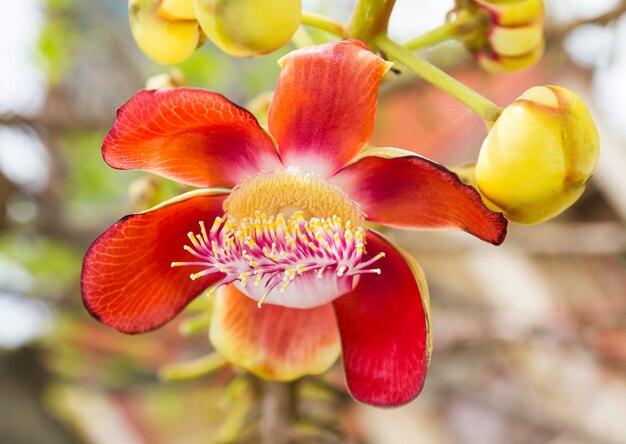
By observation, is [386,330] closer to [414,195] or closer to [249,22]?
[414,195]

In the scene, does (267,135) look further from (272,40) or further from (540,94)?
(540,94)

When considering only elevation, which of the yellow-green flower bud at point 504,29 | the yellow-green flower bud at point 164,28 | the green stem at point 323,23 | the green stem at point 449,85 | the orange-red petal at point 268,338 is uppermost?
the yellow-green flower bud at point 164,28

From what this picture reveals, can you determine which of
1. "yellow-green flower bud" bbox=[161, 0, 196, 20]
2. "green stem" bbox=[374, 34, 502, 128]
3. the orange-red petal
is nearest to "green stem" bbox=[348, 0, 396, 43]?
"green stem" bbox=[374, 34, 502, 128]

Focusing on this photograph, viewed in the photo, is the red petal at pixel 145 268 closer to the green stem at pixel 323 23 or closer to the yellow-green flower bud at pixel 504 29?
the green stem at pixel 323 23

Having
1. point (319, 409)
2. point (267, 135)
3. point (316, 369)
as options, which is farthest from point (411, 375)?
point (319, 409)

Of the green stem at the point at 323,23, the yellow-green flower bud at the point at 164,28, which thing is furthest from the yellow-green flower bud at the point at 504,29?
the yellow-green flower bud at the point at 164,28

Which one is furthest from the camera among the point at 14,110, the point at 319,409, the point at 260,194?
the point at 14,110

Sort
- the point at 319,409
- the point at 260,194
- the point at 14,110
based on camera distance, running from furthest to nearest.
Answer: the point at 14,110 < the point at 319,409 < the point at 260,194
